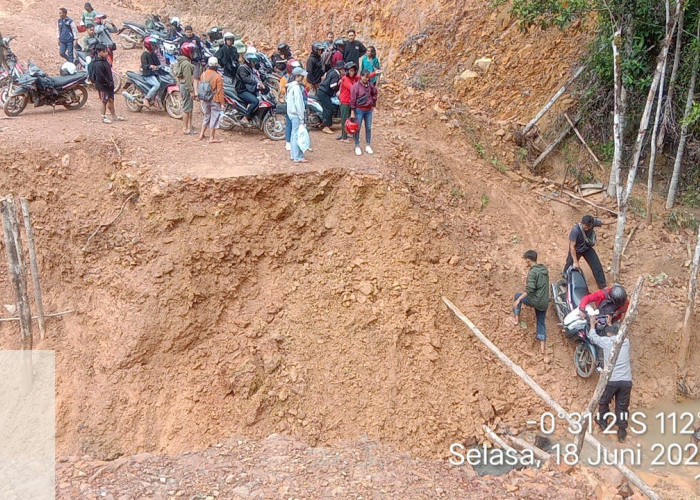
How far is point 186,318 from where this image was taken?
7992 mm

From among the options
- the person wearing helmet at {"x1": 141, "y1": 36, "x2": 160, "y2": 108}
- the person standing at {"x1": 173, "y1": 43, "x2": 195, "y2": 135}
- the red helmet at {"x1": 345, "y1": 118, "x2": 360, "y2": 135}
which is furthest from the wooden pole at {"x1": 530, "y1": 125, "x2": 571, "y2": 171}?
the person wearing helmet at {"x1": 141, "y1": 36, "x2": 160, "y2": 108}

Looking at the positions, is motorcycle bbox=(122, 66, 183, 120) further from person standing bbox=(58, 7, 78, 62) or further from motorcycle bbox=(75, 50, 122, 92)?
person standing bbox=(58, 7, 78, 62)

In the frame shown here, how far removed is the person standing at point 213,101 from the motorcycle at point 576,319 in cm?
583

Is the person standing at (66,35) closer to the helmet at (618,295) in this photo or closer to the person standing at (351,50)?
the person standing at (351,50)

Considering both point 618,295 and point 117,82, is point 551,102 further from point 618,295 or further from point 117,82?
point 117,82

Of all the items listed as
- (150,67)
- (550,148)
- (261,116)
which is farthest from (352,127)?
(550,148)

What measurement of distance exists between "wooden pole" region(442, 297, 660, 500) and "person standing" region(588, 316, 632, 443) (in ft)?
1.82

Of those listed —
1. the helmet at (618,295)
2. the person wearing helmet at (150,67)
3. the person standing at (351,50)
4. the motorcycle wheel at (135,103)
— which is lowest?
the helmet at (618,295)

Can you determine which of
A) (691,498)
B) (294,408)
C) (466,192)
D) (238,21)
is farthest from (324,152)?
(238,21)

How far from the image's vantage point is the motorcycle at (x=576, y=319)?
25.3 feet

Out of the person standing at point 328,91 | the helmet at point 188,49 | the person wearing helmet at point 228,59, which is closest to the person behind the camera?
the helmet at point 188,49

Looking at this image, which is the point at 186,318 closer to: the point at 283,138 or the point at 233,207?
the point at 233,207

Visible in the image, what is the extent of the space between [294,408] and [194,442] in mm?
1299

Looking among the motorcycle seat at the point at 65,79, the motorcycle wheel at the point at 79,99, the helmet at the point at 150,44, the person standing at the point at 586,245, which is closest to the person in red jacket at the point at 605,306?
the person standing at the point at 586,245
